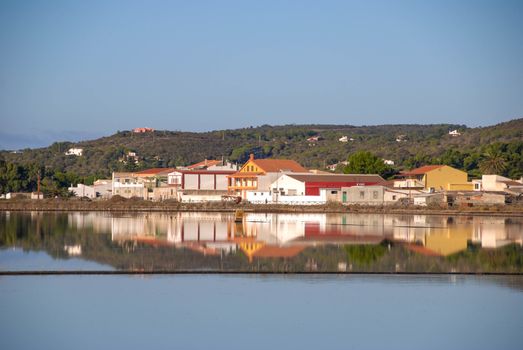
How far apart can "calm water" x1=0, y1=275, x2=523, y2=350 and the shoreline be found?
35.6 m

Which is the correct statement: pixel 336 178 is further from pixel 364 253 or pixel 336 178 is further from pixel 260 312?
pixel 260 312

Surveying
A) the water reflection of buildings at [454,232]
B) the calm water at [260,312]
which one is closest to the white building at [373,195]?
the water reflection of buildings at [454,232]

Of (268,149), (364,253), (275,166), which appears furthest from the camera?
(268,149)

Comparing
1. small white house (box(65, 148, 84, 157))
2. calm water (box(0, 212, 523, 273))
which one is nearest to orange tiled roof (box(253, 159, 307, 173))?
calm water (box(0, 212, 523, 273))

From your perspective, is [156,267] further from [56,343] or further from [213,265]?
[56,343]

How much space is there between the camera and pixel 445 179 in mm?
71812

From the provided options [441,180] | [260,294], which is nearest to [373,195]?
[441,180]

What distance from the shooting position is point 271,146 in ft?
480

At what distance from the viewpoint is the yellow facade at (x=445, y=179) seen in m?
71.3

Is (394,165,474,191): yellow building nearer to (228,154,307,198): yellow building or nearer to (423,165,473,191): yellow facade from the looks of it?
(423,165,473,191): yellow facade

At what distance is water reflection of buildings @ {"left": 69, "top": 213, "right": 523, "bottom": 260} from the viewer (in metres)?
34.8

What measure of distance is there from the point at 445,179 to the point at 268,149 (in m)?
73.2

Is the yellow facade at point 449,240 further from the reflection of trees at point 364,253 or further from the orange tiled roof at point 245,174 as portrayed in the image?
the orange tiled roof at point 245,174

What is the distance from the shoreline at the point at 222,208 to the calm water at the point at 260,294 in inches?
853
